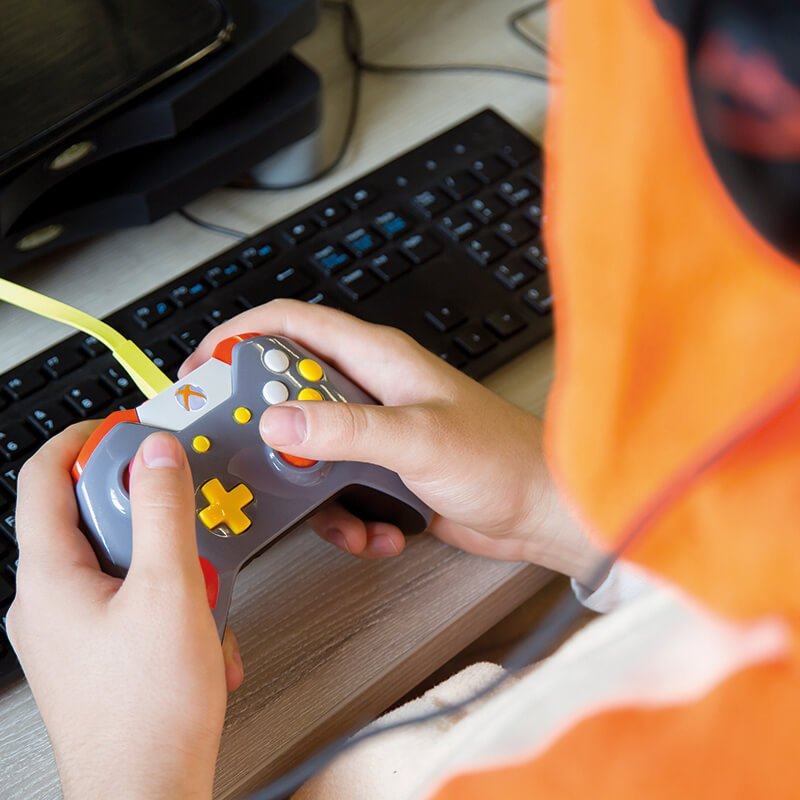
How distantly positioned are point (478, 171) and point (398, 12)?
0.24m

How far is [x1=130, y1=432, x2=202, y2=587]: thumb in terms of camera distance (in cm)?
46

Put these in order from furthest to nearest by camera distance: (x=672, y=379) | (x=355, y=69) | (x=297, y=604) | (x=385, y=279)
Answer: (x=355, y=69) → (x=385, y=279) → (x=297, y=604) → (x=672, y=379)

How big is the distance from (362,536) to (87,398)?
17 centimetres

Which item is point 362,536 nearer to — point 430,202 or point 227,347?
point 227,347

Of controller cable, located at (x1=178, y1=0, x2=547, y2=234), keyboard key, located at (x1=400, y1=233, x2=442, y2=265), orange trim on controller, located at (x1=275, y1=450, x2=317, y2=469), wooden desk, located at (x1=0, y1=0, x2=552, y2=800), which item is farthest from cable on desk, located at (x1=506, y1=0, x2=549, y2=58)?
orange trim on controller, located at (x1=275, y1=450, x2=317, y2=469)

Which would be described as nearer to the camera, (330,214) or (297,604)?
(297,604)

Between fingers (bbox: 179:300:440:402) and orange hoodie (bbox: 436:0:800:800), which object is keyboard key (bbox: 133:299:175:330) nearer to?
fingers (bbox: 179:300:440:402)

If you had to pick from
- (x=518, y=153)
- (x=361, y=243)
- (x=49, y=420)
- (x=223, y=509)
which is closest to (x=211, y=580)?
(x=223, y=509)

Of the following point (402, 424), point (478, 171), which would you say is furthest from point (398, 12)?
point (402, 424)

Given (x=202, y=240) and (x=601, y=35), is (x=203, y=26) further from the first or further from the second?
(x=601, y=35)

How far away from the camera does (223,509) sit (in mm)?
503

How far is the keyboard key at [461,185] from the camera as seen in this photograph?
70cm

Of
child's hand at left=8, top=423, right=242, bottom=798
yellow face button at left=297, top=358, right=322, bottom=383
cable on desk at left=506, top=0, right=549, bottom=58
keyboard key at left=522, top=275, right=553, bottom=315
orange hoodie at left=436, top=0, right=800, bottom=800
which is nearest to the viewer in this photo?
orange hoodie at left=436, top=0, right=800, bottom=800

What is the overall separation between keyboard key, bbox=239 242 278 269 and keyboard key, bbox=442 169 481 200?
0.12 metres
